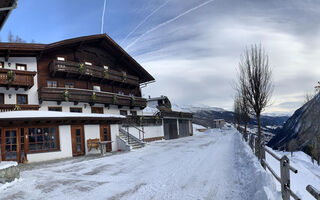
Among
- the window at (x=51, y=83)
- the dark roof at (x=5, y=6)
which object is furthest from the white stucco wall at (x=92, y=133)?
the dark roof at (x=5, y=6)

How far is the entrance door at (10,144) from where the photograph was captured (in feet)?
49.1

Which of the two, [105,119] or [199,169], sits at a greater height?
[105,119]

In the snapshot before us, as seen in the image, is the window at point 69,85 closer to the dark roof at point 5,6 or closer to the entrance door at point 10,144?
the entrance door at point 10,144

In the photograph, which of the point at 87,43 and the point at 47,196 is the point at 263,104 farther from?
the point at 87,43

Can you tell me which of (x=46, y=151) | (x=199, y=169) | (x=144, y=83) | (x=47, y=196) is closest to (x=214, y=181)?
(x=199, y=169)

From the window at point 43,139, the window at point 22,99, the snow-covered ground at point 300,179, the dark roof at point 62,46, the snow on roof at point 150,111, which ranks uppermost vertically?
the dark roof at point 62,46

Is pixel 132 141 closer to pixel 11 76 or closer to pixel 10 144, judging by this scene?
pixel 10 144

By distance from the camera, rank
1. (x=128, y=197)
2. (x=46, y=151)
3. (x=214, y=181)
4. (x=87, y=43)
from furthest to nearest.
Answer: (x=87, y=43)
(x=46, y=151)
(x=214, y=181)
(x=128, y=197)

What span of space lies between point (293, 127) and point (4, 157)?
87759mm

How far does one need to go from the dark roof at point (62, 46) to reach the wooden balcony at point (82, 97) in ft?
12.1

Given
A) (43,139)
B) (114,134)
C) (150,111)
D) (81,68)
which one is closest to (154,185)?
(43,139)

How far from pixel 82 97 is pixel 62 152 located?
26.7 feet

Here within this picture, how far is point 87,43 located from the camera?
2733cm

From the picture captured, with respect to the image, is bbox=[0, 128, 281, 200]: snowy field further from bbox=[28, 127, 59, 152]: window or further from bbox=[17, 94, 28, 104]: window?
bbox=[17, 94, 28, 104]: window
